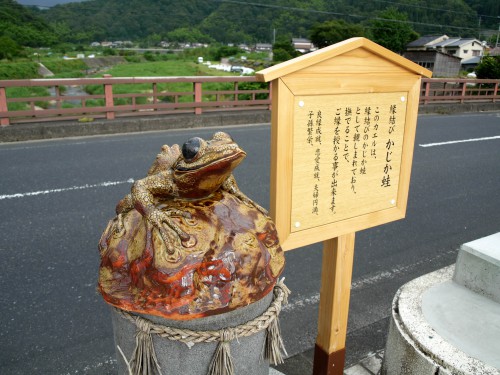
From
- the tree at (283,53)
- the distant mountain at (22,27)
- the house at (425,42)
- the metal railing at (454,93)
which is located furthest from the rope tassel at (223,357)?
the house at (425,42)

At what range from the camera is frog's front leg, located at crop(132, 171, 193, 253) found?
4.83 ft

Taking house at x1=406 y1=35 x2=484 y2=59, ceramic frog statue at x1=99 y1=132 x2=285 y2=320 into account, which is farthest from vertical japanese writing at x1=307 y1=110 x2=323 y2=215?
house at x1=406 y1=35 x2=484 y2=59

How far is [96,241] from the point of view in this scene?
4406 millimetres

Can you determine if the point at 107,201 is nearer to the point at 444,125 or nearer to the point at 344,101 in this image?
the point at 344,101

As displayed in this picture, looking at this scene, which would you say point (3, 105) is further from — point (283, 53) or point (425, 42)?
point (425, 42)

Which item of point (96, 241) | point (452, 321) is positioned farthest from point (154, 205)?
point (96, 241)

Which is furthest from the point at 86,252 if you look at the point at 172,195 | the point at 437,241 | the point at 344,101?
the point at 437,241

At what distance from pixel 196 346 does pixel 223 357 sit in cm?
11

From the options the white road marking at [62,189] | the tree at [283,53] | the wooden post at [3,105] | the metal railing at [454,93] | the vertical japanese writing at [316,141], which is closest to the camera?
the vertical japanese writing at [316,141]

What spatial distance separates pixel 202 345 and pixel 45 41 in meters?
61.5

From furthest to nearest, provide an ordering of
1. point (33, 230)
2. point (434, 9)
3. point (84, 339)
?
point (434, 9)
point (33, 230)
point (84, 339)

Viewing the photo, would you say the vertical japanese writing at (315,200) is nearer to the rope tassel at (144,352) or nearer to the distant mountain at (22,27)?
the rope tassel at (144,352)

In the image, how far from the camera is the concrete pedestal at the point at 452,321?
2.06 meters

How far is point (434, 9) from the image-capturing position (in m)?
64.8
